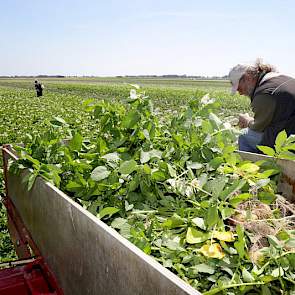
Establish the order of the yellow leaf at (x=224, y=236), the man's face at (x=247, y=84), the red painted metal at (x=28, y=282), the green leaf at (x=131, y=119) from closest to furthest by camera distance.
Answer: the yellow leaf at (x=224, y=236) → the red painted metal at (x=28, y=282) → the green leaf at (x=131, y=119) → the man's face at (x=247, y=84)

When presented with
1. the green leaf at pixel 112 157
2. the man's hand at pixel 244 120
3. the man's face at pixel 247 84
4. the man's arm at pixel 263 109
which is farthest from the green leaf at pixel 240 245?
the man's hand at pixel 244 120

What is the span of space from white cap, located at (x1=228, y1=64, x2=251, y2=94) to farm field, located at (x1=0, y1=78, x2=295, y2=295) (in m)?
0.82

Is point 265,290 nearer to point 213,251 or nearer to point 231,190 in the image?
point 213,251

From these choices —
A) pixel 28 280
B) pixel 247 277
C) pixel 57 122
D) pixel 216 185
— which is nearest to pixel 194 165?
pixel 216 185

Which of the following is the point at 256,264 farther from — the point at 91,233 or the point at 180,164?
the point at 180,164

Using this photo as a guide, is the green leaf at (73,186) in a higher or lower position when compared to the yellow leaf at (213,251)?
higher

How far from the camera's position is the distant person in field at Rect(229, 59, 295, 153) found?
3268mm

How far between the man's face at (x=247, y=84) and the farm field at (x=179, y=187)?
82cm

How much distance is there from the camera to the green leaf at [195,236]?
1.62 meters

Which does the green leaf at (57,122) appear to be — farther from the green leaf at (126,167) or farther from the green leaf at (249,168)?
the green leaf at (249,168)

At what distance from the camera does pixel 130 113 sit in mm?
2443

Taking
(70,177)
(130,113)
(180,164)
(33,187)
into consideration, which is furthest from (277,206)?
(33,187)

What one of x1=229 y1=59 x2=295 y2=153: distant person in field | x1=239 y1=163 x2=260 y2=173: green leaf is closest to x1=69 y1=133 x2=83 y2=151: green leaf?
x1=239 y1=163 x2=260 y2=173: green leaf

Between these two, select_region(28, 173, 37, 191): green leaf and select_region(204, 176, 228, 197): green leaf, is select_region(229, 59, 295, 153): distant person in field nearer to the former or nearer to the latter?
select_region(204, 176, 228, 197): green leaf
